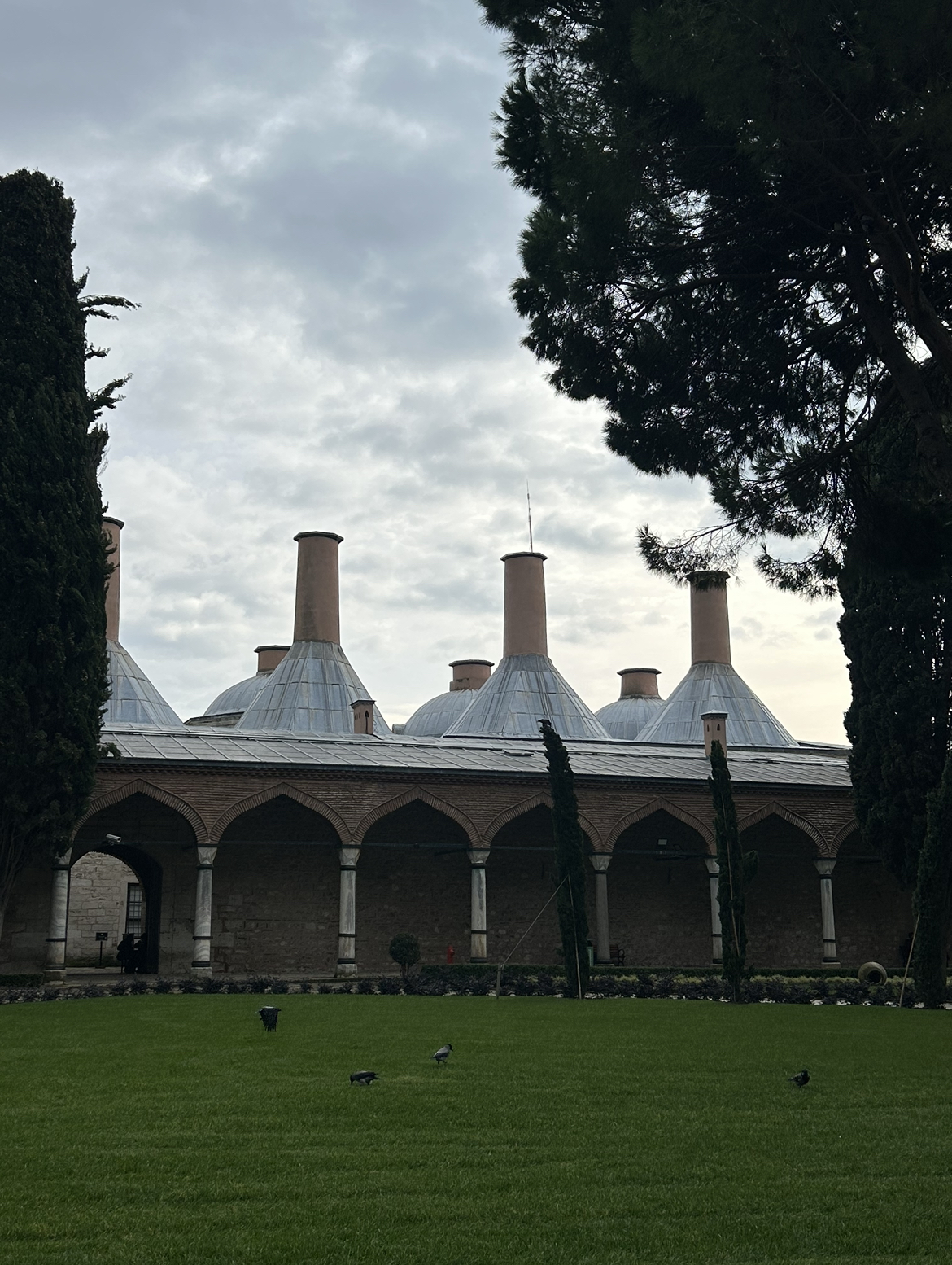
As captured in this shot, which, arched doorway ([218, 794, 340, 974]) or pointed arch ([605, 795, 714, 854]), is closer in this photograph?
arched doorway ([218, 794, 340, 974])

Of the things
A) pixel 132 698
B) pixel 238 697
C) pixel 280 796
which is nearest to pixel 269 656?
pixel 238 697

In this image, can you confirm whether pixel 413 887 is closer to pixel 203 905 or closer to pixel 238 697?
pixel 203 905

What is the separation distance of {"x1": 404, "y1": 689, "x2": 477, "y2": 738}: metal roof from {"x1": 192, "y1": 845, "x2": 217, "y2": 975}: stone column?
17.9 meters

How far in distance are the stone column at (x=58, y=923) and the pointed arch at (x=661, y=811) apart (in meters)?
8.31

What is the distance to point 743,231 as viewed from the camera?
31.3 ft

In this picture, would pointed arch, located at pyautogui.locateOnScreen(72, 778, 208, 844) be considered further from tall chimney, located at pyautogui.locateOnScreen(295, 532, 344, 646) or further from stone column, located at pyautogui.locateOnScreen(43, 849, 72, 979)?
tall chimney, located at pyautogui.locateOnScreen(295, 532, 344, 646)

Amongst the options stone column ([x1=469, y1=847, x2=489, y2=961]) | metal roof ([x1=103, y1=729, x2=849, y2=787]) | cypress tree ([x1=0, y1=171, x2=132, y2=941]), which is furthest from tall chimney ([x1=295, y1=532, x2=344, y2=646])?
cypress tree ([x1=0, y1=171, x2=132, y2=941])

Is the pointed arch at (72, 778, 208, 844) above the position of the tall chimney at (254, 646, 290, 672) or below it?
below

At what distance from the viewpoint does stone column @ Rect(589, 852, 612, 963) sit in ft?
67.7

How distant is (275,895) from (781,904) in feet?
29.7

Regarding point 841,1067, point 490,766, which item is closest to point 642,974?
point 490,766

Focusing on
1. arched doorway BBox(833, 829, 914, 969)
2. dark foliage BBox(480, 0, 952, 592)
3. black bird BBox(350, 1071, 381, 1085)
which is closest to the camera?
black bird BBox(350, 1071, 381, 1085)

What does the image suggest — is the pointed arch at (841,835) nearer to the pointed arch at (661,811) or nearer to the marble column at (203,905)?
the pointed arch at (661,811)

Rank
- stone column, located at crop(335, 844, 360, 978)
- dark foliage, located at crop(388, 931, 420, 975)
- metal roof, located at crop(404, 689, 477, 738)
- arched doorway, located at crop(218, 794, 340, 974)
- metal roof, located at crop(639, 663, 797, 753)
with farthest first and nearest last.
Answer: metal roof, located at crop(404, 689, 477, 738), metal roof, located at crop(639, 663, 797, 753), arched doorway, located at crop(218, 794, 340, 974), dark foliage, located at crop(388, 931, 420, 975), stone column, located at crop(335, 844, 360, 978)
